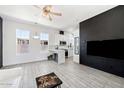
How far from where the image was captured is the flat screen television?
319cm

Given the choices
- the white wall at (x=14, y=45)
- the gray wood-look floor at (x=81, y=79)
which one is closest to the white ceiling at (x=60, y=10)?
the white wall at (x=14, y=45)

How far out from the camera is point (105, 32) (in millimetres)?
3873

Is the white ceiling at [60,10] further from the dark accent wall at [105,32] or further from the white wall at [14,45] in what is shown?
the white wall at [14,45]

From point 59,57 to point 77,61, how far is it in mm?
1432

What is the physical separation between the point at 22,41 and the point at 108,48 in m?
5.57

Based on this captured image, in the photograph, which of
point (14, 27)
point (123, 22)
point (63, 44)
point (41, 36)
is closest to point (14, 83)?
point (123, 22)

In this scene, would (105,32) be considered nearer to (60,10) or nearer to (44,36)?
(60,10)

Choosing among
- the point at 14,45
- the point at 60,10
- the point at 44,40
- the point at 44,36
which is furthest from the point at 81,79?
the point at 44,36

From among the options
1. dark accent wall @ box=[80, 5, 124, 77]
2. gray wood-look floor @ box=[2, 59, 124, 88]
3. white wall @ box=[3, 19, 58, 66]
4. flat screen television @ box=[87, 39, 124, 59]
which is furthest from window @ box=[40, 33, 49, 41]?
flat screen television @ box=[87, 39, 124, 59]

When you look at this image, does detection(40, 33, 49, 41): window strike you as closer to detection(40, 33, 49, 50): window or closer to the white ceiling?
detection(40, 33, 49, 50): window

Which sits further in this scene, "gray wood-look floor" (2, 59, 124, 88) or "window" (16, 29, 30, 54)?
"window" (16, 29, 30, 54)

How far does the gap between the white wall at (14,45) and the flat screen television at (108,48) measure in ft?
13.7

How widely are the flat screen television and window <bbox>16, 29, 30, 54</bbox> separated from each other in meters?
4.56

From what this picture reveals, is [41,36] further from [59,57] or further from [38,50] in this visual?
[59,57]
